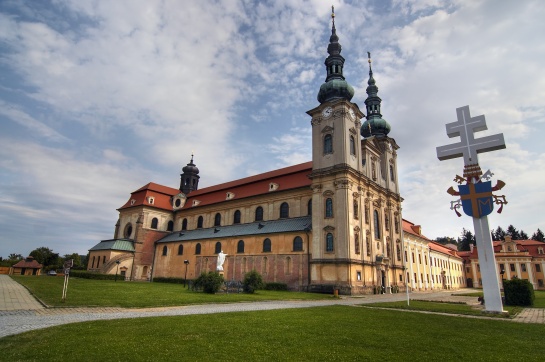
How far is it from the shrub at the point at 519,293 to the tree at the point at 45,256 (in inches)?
3441

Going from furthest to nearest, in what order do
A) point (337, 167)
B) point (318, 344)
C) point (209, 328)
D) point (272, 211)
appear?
point (272, 211), point (337, 167), point (209, 328), point (318, 344)

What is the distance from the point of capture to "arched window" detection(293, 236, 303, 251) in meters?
35.6

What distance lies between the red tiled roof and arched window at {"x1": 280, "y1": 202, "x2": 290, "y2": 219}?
83.9 inches

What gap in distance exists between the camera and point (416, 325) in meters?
11.4

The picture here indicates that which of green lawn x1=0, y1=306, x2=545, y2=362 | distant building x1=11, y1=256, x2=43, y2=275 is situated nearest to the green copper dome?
green lawn x1=0, y1=306, x2=545, y2=362

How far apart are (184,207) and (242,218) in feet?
54.0

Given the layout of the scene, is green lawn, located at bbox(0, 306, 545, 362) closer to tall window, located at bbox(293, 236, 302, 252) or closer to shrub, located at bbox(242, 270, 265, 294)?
shrub, located at bbox(242, 270, 265, 294)

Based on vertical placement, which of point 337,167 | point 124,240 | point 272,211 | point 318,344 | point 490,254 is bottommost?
point 318,344

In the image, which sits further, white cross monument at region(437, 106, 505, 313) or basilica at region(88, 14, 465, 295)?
basilica at region(88, 14, 465, 295)

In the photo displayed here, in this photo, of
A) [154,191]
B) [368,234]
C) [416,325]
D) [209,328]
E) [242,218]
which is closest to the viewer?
[209,328]

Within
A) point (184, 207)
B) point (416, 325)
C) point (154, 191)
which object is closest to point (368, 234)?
point (416, 325)

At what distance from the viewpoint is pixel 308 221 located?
37375 mm

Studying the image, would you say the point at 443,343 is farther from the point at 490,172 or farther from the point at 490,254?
the point at 490,172

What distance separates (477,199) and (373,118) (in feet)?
112
